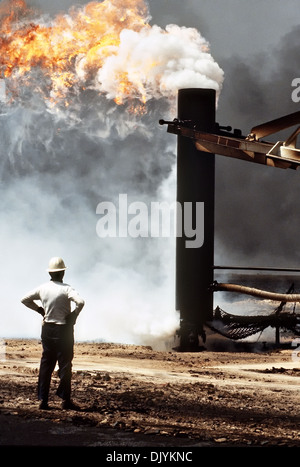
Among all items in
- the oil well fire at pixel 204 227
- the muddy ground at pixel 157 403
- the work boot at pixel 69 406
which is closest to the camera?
the muddy ground at pixel 157 403

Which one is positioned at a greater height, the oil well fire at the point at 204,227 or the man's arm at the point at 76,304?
the oil well fire at the point at 204,227

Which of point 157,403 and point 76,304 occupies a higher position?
point 76,304

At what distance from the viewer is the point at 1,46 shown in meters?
18.4

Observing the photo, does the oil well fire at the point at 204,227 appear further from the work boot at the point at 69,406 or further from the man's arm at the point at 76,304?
the work boot at the point at 69,406

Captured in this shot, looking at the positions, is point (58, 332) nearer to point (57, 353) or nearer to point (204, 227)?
point (57, 353)

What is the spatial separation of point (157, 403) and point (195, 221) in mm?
6287

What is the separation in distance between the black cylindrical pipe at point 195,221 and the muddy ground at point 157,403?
0.96 meters

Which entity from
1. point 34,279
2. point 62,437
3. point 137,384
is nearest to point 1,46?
point 137,384

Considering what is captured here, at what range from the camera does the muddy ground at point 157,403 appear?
25.7ft

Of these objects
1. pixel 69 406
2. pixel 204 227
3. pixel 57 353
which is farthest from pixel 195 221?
pixel 69 406

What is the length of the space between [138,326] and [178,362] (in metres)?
3.41

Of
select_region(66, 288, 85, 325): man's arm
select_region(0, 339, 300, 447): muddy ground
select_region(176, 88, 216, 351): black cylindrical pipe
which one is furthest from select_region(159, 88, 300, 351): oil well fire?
select_region(66, 288, 85, 325): man's arm

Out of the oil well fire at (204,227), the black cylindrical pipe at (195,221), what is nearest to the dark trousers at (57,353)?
the oil well fire at (204,227)

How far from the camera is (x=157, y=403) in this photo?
9.79 metres
